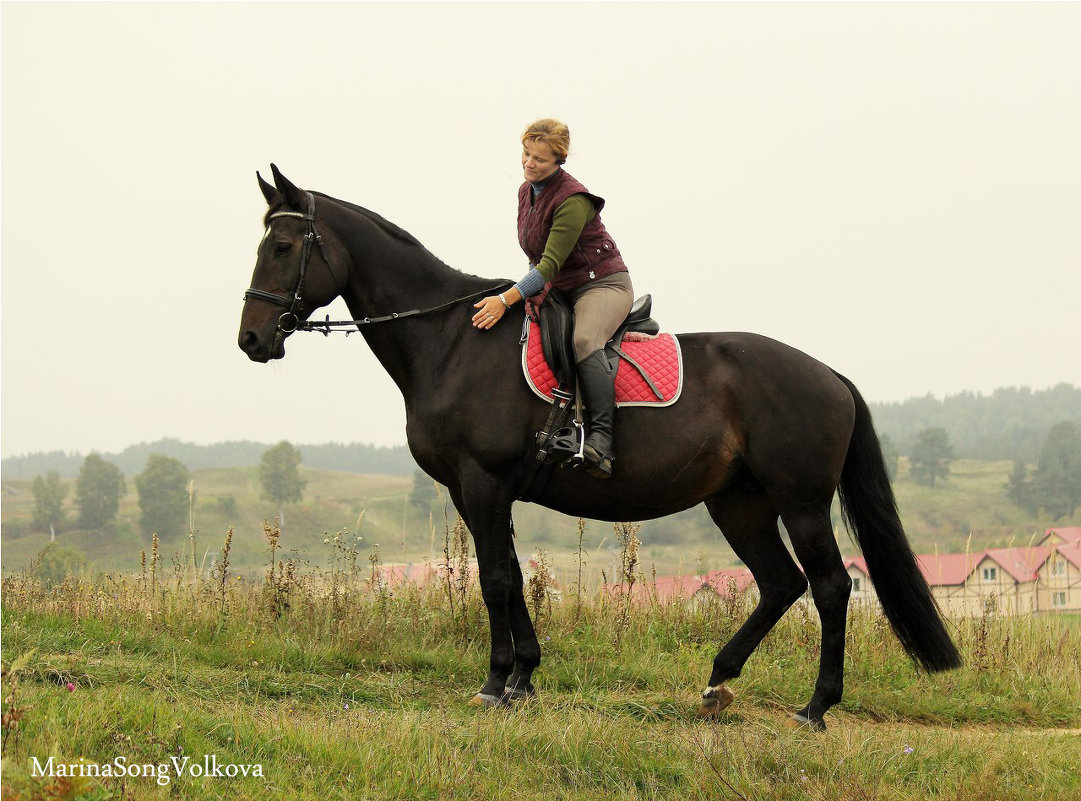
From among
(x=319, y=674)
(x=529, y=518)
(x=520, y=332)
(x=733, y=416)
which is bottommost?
(x=529, y=518)

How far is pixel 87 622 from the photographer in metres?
7.16

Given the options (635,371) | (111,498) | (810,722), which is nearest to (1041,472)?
(111,498)

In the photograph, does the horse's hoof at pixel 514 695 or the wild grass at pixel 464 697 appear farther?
the horse's hoof at pixel 514 695

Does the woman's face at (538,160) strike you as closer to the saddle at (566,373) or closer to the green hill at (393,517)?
the saddle at (566,373)

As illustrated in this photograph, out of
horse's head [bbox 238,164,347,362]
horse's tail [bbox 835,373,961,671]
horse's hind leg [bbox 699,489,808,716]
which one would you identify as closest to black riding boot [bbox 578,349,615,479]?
horse's hind leg [bbox 699,489,808,716]

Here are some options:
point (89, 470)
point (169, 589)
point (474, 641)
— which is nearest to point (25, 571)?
point (169, 589)

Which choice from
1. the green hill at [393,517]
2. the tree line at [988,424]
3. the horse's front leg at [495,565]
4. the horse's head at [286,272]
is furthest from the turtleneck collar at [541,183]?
the tree line at [988,424]

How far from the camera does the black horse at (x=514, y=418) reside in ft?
20.1

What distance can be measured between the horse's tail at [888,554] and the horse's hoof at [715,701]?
138 cm

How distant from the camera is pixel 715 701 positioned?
252 inches

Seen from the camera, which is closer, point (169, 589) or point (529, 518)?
point (169, 589)

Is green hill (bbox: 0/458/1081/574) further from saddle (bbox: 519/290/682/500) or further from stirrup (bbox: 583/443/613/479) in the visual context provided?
stirrup (bbox: 583/443/613/479)

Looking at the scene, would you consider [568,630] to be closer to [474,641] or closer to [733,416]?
[474,641]

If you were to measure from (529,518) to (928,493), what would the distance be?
5176 cm
